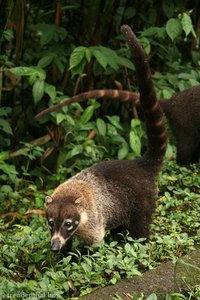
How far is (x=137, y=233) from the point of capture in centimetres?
479

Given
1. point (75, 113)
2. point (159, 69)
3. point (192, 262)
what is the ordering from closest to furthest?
point (192, 262)
point (75, 113)
point (159, 69)

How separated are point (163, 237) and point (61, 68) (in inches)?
105

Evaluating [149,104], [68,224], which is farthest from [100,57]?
[68,224]

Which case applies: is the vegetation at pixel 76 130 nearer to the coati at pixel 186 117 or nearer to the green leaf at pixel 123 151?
the green leaf at pixel 123 151

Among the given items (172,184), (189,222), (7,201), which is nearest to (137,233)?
(189,222)

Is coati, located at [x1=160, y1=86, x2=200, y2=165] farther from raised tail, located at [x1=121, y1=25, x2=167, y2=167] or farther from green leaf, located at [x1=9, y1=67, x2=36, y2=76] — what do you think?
raised tail, located at [x1=121, y1=25, x2=167, y2=167]

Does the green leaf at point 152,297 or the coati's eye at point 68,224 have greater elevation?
the green leaf at point 152,297

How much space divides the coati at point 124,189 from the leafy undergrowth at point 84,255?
14cm

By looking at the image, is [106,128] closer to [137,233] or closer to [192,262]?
[137,233]

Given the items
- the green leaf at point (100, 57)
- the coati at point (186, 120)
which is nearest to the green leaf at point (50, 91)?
the green leaf at point (100, 57)

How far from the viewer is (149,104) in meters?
4.75

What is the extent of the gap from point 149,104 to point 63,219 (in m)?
1.05

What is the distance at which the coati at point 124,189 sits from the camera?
4.50 meters

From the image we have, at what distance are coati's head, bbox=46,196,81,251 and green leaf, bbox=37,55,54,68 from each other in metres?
2.57
